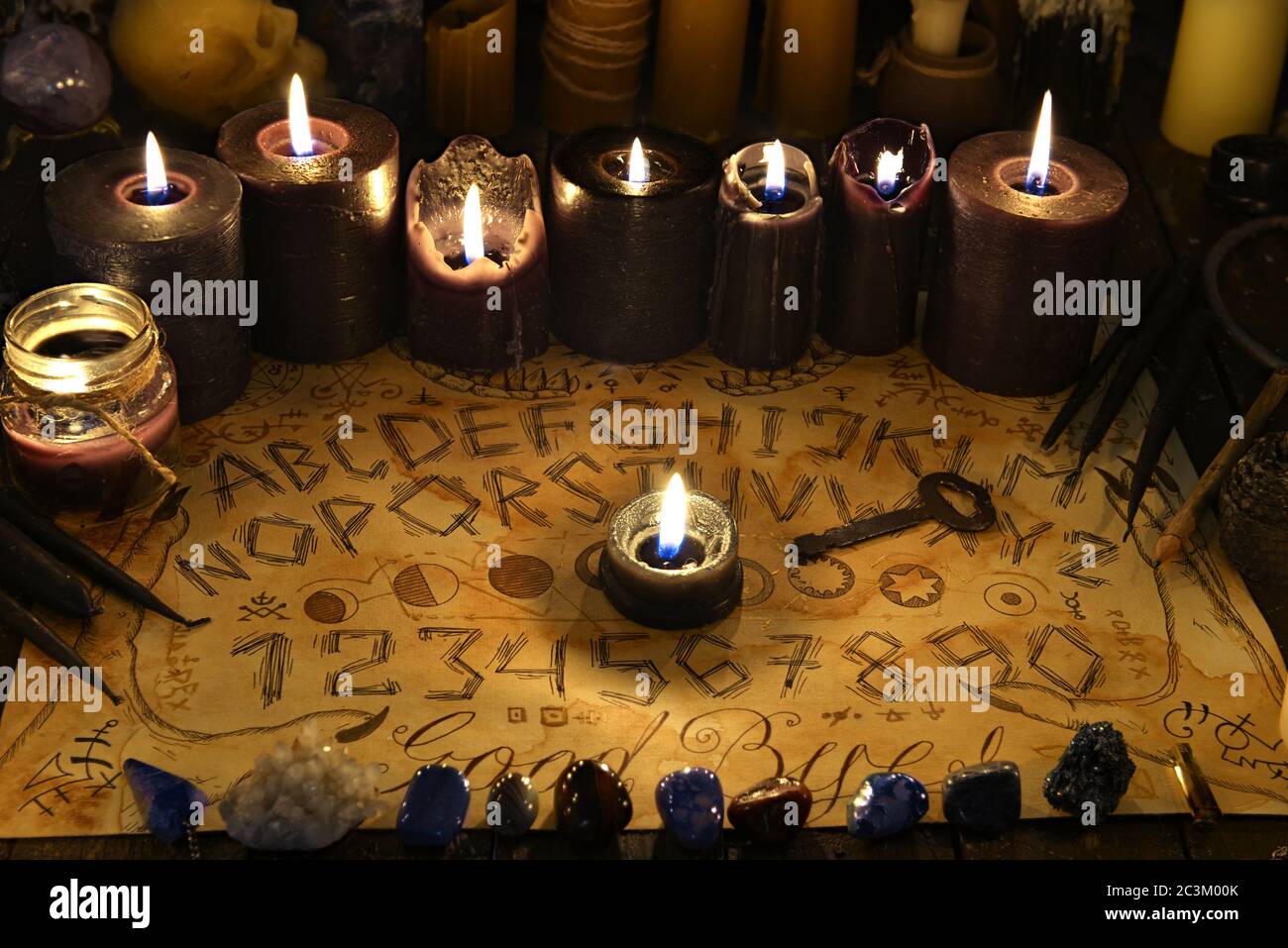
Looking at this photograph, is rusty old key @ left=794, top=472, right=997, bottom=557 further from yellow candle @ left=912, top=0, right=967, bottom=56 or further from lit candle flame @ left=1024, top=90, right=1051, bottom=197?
yellow candle @ left=912, top=0, right=967, bottom=56

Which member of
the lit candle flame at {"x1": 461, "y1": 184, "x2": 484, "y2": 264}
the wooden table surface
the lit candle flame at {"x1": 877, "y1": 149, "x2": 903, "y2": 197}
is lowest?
the wooden table surface

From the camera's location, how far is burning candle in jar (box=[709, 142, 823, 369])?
60.5 inches

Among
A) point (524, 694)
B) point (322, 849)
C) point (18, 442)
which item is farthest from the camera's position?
point (18, 442)

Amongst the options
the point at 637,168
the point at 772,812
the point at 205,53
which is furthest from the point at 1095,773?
the point at 205,53

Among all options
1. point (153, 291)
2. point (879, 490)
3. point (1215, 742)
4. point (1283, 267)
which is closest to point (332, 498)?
point (153, 291)

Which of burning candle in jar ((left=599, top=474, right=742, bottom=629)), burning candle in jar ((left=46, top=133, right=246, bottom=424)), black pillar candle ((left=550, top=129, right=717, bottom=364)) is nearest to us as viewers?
burning candle in jar ((left=599, top=474, right=742, bottom=629))

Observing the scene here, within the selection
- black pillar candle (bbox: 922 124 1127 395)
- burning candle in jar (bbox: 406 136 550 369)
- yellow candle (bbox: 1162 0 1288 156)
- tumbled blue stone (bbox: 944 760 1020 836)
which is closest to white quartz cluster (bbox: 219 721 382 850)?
tumbled blue stone (bbox: 944 760 1020 836)

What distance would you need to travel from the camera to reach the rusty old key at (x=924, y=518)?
1425 millimetres

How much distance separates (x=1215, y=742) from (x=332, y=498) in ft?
2.31

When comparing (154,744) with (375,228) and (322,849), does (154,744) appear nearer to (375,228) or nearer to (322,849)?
(322,849)

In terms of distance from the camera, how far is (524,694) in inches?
50.9

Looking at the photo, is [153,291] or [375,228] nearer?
[153,291]

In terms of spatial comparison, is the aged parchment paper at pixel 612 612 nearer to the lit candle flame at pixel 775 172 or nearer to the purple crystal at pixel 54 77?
the lit candle flame at pixel 775 172

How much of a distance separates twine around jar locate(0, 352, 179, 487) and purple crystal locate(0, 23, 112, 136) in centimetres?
40
